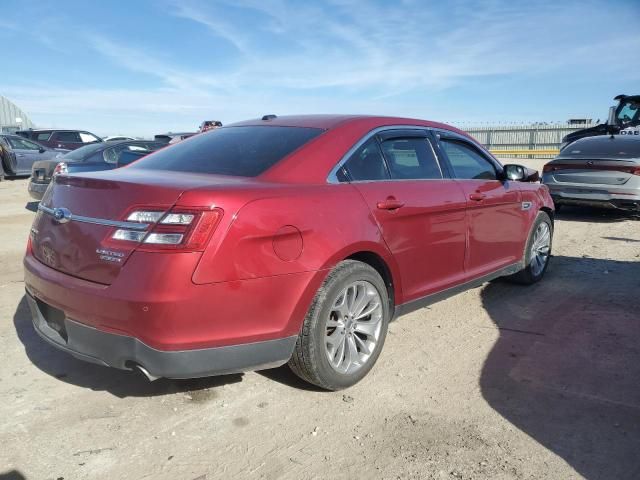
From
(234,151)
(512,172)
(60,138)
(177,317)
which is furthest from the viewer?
(60,138)

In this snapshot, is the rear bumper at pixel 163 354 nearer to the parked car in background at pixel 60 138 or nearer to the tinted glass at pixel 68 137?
the parked car in background at pixel 60 138

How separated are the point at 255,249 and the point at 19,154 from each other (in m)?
17.1

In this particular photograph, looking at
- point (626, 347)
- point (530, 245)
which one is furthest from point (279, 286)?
point (530, 245)

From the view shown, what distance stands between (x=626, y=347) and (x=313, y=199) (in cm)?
259

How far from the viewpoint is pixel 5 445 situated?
263 centimetres

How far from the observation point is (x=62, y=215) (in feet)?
9.28

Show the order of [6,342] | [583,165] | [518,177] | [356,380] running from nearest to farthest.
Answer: [356,380] → [6,342] → [518,177] → [583,165]

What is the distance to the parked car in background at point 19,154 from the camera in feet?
53.7

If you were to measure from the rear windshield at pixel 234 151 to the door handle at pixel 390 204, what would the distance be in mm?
596

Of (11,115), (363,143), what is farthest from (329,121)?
(11,115)

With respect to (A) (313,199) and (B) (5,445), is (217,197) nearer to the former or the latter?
(A) (313,199)

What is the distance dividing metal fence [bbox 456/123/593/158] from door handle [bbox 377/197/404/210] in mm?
27811

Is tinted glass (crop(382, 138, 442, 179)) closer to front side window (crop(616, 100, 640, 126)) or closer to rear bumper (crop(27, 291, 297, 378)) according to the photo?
rear bumper (crop(27, 291, 297, 378))

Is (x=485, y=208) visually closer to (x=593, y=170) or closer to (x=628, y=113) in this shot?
(x=593, y=170)
